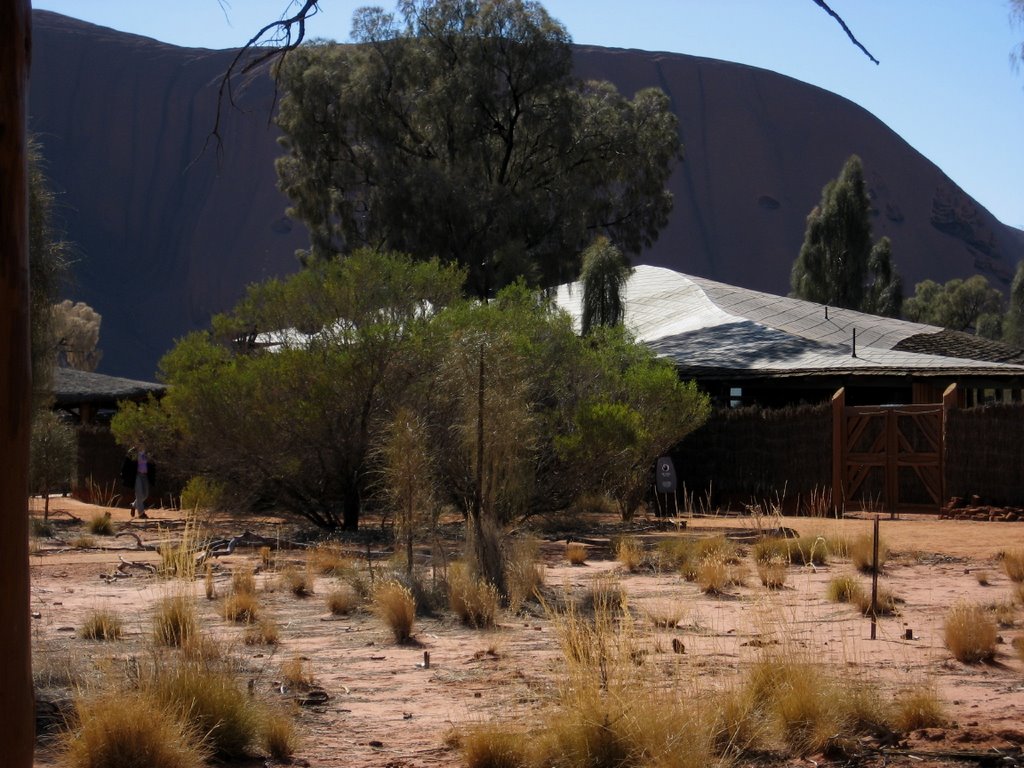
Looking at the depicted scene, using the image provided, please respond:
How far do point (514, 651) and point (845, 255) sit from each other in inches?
2058

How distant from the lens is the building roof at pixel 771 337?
1028 inches

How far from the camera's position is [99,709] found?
5.23 metres

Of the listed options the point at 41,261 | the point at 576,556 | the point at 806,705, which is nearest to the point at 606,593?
the point at 806,705

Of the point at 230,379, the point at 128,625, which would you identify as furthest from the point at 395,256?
the point at 128,625

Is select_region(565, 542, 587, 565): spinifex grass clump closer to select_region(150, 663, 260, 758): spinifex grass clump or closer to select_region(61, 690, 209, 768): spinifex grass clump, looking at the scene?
select_region(150, 663, 260, 758): spinifex grass clump

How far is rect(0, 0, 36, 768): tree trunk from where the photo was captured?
3.29 metres

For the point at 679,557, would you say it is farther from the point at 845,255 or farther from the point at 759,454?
the point at 845,255

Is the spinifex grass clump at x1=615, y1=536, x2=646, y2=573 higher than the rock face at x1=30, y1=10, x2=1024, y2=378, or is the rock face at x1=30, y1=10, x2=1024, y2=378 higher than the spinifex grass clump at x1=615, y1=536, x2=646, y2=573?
the rock face at x1=30, y1=10, x2=1024, y2=378

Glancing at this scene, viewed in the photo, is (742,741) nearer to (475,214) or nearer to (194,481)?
(194,481)

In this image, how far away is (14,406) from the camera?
3316 mm

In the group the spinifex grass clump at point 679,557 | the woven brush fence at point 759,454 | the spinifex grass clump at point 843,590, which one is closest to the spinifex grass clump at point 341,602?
the spinifex grass clump at point 679,557

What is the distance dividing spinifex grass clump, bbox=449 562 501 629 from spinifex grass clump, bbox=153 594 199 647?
2.51m

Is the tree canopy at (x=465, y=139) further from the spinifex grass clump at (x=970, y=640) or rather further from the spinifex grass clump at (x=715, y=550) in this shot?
the spinifex grass clump at (x=970, y=640)

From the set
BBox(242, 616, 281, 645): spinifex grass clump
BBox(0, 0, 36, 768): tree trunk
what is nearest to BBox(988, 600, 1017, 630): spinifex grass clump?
BBox(242, 616, 281, 645): spinifex grass clump
